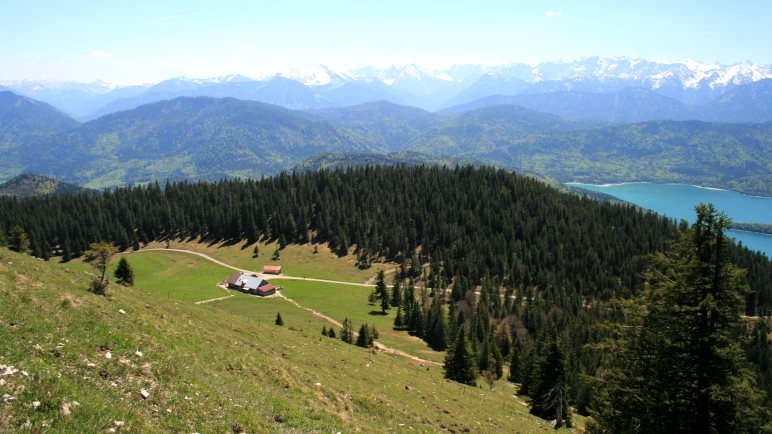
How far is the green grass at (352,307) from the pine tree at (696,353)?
203 feet

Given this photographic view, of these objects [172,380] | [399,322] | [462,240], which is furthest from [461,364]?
[462,240]

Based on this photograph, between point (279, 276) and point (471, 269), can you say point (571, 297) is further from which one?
point (279, 276)

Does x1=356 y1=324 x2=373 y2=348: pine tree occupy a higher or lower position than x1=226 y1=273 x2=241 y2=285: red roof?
higher

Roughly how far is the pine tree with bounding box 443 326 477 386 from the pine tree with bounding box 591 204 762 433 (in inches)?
1371

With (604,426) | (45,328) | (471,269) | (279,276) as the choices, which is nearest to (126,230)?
(279,276)

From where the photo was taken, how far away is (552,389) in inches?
1786

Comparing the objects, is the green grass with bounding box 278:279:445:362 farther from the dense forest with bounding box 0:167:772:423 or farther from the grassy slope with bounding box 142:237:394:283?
the grassy slope with bounding box 142:237:394:283

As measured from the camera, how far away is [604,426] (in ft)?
80.4

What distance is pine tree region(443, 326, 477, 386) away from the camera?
57.5 meters

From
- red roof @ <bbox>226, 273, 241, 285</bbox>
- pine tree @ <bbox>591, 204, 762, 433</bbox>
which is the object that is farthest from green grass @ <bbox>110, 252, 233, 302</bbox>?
pine tree @ <bbox>591, 204, 762, 433</bbox>

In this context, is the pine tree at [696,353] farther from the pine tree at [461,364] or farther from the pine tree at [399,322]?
the pine tree at [399,322]

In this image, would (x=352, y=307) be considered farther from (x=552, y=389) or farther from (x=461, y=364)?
(x=552, y=389)

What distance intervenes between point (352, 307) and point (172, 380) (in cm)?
10054

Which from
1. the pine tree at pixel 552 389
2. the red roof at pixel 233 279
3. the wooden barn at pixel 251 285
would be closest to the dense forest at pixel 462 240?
the wooden barn at pixel 251 285
